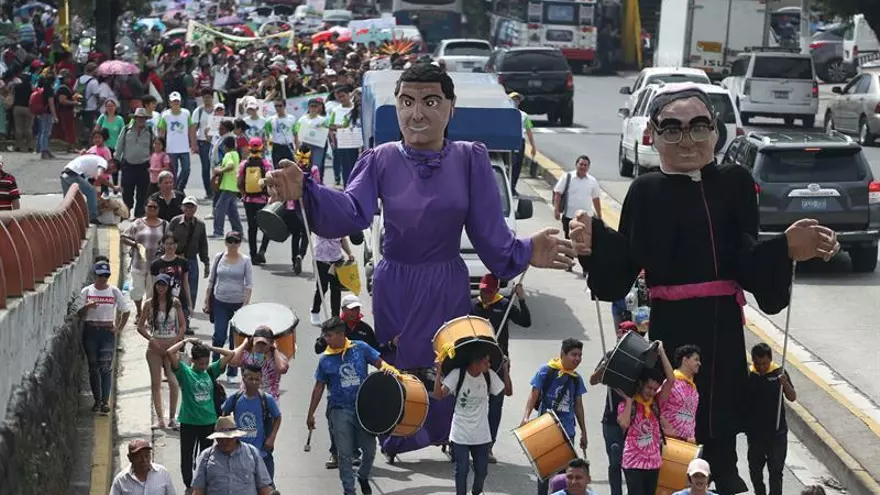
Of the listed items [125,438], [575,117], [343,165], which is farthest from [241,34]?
[125,438]

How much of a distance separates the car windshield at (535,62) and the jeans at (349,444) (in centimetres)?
2628

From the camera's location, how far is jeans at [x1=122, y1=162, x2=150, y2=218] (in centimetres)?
2511

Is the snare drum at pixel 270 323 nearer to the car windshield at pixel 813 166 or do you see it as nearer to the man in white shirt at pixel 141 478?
the man in white shirt at pixel 141 478

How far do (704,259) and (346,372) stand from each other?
20.0ft

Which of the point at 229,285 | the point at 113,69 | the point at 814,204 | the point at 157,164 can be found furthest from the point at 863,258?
the point at 113,69

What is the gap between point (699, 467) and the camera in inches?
326

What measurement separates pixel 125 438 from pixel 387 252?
25.5 feet

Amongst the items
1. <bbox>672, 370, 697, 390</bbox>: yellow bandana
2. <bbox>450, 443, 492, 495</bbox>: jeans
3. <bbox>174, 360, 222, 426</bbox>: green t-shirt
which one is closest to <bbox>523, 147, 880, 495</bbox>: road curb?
<bbox>450, 443, 492, 495</bbox>: jeans

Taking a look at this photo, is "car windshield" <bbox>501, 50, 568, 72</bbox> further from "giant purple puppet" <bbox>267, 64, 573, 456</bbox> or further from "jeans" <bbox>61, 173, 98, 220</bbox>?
"giant purple puppet" <bbox>267, 64, 573, 456</bbox>

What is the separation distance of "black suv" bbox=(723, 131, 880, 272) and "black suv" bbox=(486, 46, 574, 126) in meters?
16.6

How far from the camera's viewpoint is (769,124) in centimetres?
4203

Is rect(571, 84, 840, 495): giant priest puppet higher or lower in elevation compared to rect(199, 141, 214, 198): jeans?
higher

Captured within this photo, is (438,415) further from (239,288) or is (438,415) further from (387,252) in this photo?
(239,288)

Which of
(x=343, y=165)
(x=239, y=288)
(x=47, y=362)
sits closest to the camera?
(x=47, y=362)
